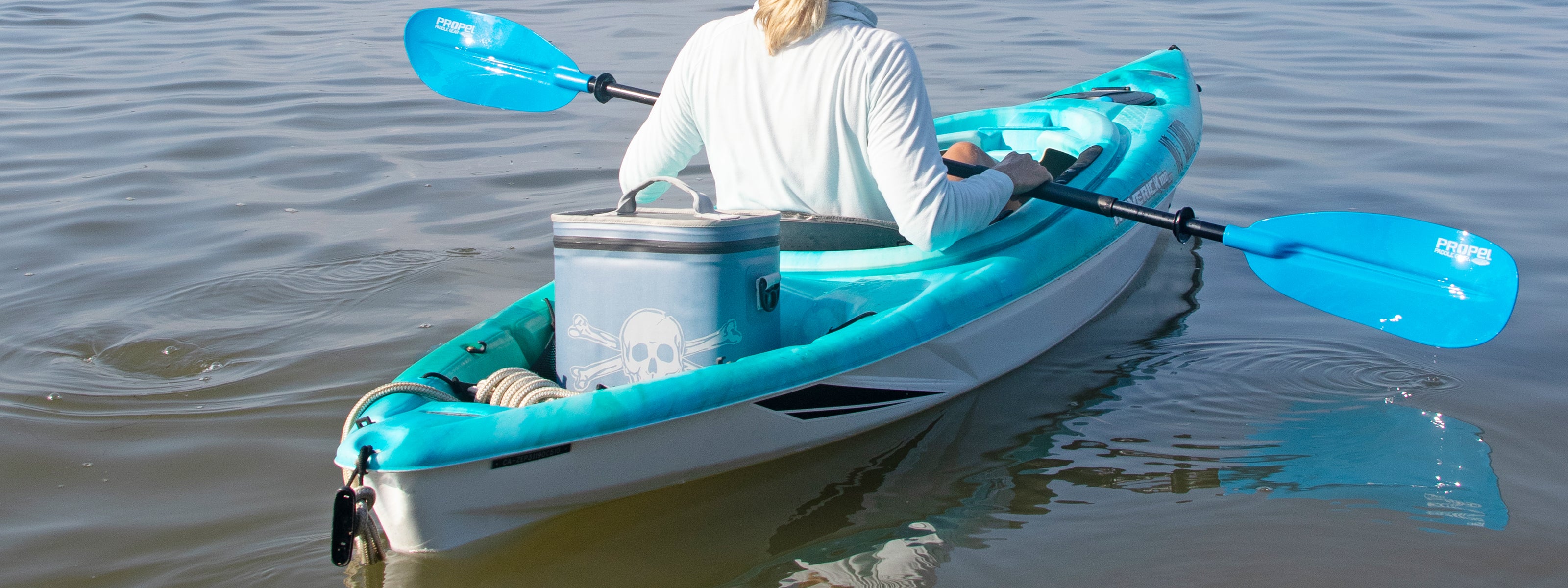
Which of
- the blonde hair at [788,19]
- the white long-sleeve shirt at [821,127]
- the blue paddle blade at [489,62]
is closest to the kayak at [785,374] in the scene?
the white long-sleeve shirt at [821,127]

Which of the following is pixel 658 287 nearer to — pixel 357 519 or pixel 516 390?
pixel 516 390

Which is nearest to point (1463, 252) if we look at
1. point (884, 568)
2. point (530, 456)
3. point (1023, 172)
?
point (1023, 172)

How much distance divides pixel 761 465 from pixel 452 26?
2560 mm

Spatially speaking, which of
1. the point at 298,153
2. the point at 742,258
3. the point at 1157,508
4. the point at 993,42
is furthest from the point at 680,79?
the point at 993,42

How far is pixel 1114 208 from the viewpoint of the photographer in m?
3.45

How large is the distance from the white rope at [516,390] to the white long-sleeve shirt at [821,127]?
2.45 ft

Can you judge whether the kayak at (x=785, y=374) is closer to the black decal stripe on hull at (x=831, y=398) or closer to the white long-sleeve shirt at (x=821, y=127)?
the black decal stripe on hull at (x=831, y=398)

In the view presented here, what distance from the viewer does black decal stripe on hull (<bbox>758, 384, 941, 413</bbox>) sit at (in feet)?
9.16

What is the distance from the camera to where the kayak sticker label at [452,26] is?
4.62m

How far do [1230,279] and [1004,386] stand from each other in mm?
1603

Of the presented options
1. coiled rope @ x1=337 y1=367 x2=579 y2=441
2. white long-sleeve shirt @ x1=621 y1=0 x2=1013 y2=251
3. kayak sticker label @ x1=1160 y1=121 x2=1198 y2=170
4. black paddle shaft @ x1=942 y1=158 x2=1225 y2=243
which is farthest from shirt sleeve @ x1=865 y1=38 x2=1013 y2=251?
kayak sticker label @ x1=1160 y1=121 x2=1198 y2=170

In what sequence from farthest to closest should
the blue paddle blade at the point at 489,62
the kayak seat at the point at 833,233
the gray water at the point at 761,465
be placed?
the blue paddle blade at the point at 489,62, the kayak seat at the point at 833,233, the gray water at the point at 761,465

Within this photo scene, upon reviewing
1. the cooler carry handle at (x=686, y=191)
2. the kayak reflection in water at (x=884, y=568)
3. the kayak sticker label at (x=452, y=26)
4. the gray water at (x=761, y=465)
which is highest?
the kayak sticker label at (x=452, y=26)

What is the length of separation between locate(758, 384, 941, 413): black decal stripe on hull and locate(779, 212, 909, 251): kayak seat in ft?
1.43
